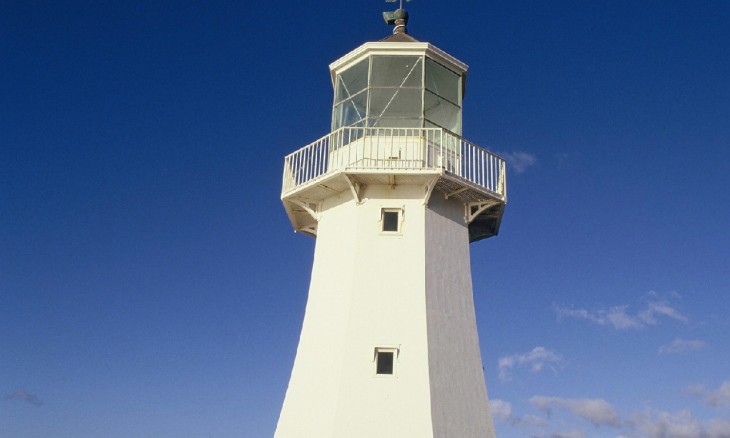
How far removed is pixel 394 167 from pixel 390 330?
3.49 metres

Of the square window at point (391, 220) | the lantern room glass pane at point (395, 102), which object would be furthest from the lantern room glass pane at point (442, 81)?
the square window at point (391, 220)

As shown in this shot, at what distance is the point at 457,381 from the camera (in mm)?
15344

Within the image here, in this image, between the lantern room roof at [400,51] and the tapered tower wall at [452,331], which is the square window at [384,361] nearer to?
the tapered tower wall at [452,331]

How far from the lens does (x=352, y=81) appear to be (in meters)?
18.3

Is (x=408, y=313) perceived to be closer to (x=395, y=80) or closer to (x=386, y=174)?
(x=386, y=174)

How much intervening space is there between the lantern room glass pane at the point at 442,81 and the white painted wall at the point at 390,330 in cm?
287

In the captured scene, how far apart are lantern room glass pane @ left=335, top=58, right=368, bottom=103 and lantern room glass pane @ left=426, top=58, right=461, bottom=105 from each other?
154 centimetres

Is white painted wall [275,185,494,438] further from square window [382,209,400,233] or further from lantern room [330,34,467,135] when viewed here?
lantern room [330,34,467,135]

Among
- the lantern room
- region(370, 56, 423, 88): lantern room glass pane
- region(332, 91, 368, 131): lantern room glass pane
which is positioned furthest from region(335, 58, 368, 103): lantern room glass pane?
region(370, 56, 423, 88): lantern room glass pane

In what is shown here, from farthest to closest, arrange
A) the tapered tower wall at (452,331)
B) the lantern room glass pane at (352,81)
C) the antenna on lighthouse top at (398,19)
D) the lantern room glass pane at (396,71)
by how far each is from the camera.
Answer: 1. the antenna on lighthouse top at (398,19)
2. the lantern room glass pane at (352,81)
3. the lantern room glass pane at (396,71)
4. the tapered tower wall at (452,331)

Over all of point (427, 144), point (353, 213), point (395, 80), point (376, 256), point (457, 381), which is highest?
point (395, 80)

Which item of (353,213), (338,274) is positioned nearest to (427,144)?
(353,213)

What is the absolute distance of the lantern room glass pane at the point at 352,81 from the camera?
17.9m

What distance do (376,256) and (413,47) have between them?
510cm
